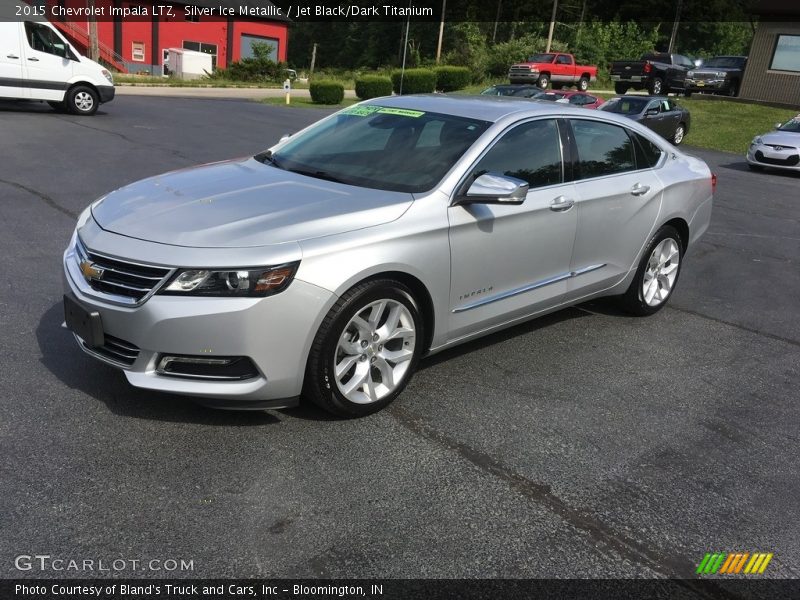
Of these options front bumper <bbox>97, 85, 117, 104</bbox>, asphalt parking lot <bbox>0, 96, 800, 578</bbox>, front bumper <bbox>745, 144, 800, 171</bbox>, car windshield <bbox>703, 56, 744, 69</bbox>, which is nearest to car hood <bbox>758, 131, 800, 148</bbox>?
front bumper <bbox>745, 144, 800, 171</bbox>

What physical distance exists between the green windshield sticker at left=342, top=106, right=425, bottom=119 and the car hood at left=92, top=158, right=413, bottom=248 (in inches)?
34.8

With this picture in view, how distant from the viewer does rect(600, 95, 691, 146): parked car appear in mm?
20312

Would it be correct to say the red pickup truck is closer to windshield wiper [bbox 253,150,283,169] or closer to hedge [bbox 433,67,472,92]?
hedge [bbox 433,67,472,92]

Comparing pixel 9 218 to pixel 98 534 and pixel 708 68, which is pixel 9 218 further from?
pixel 708 68

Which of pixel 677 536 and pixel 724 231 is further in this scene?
pixel 724 231

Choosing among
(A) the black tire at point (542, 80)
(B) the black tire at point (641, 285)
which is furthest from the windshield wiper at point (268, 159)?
(A) the black tire at point (542, 80)

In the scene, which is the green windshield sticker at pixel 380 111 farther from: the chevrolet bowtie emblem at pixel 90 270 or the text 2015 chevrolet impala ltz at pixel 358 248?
the chevrolet bowtie emblem at pixel 90 270

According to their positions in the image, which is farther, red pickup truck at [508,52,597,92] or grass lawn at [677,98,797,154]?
red pickup truck at [508,52,597,92]

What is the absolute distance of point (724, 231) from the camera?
10039 millimetres

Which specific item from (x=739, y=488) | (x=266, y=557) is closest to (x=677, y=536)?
(x=739, y=488)

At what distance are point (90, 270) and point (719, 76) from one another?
114ft

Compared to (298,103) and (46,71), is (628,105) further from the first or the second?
(46,71)

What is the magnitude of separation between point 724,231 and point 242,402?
8.42 meters

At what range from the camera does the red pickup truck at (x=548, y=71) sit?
36906 mm
